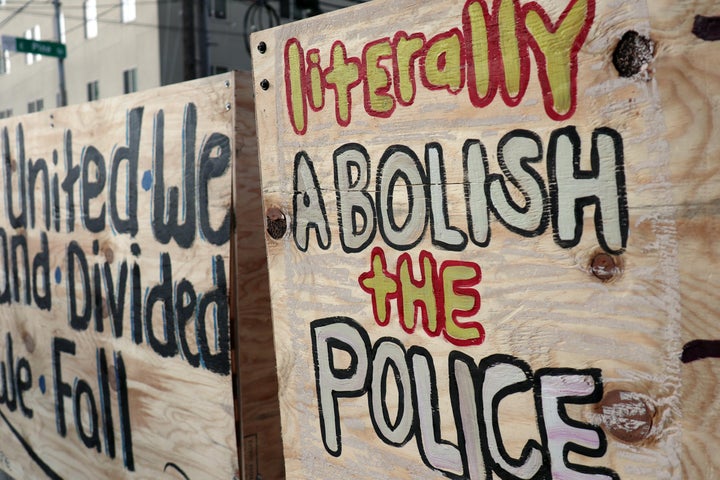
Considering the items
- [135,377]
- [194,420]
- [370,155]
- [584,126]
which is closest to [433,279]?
[370,155]

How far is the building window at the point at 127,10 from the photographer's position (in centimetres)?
1738

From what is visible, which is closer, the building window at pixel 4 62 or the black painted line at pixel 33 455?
the black painted line at pixel 33 455

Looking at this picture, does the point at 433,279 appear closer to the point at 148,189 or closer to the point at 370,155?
the point at 370,155

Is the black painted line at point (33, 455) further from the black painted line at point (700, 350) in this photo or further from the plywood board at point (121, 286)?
the black painted line at point (700, 350)

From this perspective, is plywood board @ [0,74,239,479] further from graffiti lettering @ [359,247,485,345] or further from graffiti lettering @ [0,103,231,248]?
graffiti lettering @ [359,247,485,345]

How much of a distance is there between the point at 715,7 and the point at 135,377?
170 centimetres

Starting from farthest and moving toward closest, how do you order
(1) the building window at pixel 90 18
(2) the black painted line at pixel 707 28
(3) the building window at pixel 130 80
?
(1) the building window at pixel 90 18
(3) the building window at pixel 130 80
(2) the black painted line at pixel 707 28

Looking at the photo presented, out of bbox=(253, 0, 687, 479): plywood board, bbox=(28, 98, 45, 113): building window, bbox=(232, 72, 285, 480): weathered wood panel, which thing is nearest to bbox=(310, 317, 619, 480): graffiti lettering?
bbox=(253, 0, 687, 479): plywood board

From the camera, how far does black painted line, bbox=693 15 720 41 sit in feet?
3.02

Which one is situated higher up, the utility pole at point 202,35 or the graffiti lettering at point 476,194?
the utility pole at point 202,35

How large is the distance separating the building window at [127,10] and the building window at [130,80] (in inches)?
48.9

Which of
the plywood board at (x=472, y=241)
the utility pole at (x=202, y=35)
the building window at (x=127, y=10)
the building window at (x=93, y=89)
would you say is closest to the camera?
the plywood board at (x=472, y=241)

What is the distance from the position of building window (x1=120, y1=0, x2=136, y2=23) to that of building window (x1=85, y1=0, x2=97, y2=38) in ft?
5.01

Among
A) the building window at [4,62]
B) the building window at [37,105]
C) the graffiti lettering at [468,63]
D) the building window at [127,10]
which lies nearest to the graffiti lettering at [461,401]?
the graffiti lettering at [468,63]
